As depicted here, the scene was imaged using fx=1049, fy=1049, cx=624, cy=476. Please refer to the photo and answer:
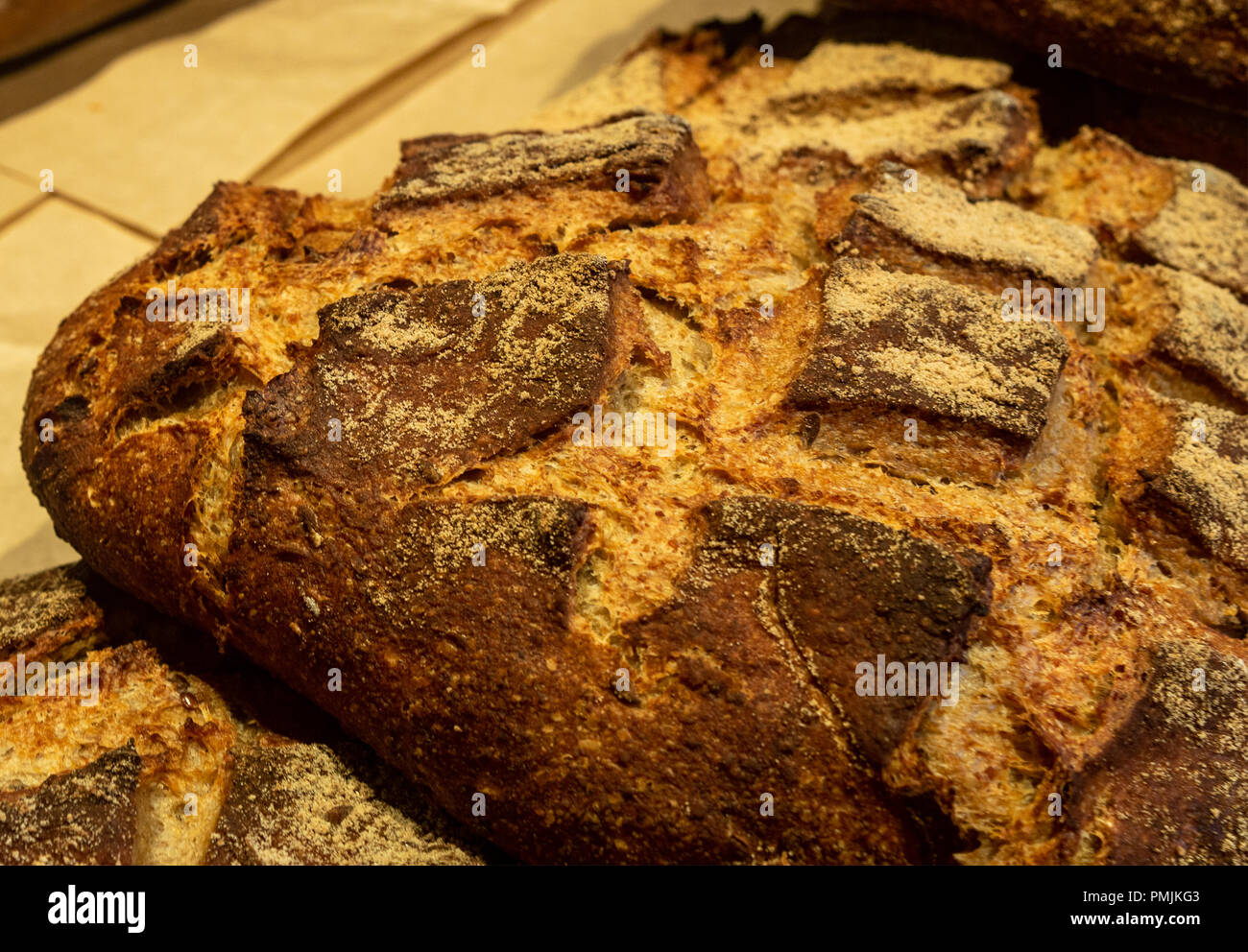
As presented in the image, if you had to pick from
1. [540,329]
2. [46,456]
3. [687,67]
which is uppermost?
[687,67]

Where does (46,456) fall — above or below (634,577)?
above

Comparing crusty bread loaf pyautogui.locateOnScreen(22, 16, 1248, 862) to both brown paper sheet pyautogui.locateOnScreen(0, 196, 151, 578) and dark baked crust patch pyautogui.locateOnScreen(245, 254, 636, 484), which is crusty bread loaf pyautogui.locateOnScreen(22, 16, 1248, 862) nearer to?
dark baked crust patch pyautogui.locateOnScreen(245, 254, 636, 484)

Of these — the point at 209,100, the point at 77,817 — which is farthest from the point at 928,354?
the point at 209,100

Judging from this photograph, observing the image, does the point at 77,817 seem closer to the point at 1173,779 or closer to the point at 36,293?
the point at 1173,779

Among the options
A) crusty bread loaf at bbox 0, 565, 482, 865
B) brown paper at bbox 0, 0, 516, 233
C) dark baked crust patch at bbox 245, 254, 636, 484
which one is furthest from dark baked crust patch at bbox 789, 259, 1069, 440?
brown paper at bbox 0, 0, 516, 233

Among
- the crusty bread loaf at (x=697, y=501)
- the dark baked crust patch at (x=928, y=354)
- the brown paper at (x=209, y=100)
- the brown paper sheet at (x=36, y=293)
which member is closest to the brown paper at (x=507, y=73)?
the brown paper at (x=209, y=100)

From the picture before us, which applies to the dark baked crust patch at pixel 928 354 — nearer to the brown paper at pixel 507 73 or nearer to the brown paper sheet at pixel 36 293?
the brown paper sheet at pixel 36 293
